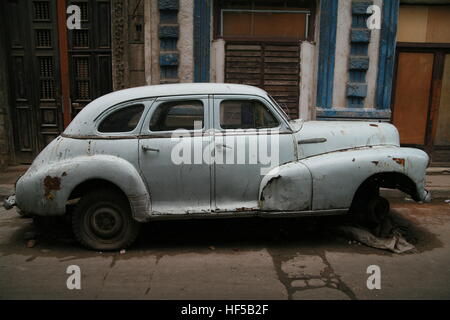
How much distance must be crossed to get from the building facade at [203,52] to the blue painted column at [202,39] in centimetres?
2

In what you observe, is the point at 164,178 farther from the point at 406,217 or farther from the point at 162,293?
the point at 406,217

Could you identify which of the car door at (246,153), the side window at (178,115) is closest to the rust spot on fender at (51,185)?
the side window at (178,115)

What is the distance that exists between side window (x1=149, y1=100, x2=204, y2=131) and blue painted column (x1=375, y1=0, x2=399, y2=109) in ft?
16.4

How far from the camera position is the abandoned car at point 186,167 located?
4141 millimetres

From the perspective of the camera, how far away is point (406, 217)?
5453 millimetres

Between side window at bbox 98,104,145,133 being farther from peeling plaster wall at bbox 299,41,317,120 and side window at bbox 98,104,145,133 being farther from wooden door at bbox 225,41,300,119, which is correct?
peeling plaster wall at bbox 299,41,317,120

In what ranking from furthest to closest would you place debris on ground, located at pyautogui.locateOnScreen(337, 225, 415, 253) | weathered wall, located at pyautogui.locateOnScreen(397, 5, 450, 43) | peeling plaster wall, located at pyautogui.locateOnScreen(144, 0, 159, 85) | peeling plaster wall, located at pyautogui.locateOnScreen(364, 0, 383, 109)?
weathered wall, located at pyautogui.locateOnScreen(397, 5, 450, 43) < peeling plaster wall, located at pyautogui.locateOnScreen(364, 0, 383, 109) < peeling plaster wall, located at pyautogui.locateOnScreen(144, 0, 159, 85) < debris on ground, located at pyautogui.locateOnScreen(337, 225, 415, 253)

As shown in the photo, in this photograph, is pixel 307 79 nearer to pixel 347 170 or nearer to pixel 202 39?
pixel 202 39

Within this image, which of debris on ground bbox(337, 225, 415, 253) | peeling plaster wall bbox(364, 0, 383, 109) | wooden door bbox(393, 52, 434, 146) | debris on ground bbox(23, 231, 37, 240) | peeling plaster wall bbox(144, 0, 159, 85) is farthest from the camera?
wooden door bbox(393, 52, 434, 146)

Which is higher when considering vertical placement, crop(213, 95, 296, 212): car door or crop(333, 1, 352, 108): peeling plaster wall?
crop(333, 1, 352, 108): peeling plaster wall

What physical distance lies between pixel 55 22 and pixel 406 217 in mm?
7359

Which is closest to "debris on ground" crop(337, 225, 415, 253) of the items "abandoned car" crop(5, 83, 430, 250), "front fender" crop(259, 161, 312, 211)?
"abandoned car" crop(5, 83, 430, 250)

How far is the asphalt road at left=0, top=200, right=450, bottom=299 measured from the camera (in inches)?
135
